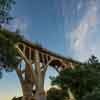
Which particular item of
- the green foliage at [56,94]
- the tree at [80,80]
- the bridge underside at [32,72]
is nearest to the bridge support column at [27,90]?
the bridge underside at [32,72]

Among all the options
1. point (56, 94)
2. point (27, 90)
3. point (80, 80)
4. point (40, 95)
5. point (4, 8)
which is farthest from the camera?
point (27, 90)

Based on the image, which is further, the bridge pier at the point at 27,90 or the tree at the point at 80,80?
the bridge pier at the point at 27,90

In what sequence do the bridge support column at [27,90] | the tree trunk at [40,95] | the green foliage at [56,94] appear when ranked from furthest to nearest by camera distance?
the bridge support column at [27,90] < the tree trunk at [40,95] < the green foliage at [56,94]

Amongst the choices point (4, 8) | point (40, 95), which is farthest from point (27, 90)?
point (4, 8)

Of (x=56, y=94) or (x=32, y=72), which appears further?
(x=32, y=72)

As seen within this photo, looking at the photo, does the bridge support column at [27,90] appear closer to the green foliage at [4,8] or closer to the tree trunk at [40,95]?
the tree trunk at [40,95]

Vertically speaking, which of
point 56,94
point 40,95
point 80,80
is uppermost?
point 80,80

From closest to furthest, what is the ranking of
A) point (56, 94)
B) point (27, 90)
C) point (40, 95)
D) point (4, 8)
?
1. point (4, 8)
2. point (56, 94)
3. point (40, 95)
4. point (27, 90)

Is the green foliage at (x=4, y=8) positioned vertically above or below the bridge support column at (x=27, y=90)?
above

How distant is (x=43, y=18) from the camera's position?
990 inches

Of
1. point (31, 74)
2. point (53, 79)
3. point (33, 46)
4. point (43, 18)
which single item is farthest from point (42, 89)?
point (43, 18)

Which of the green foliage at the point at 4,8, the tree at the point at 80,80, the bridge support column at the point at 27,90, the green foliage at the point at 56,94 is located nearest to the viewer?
the green foliage at the point at 4,8

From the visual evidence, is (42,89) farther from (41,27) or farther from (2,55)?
(2,55)

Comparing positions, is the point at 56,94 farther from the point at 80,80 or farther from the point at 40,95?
the point at 40,95
